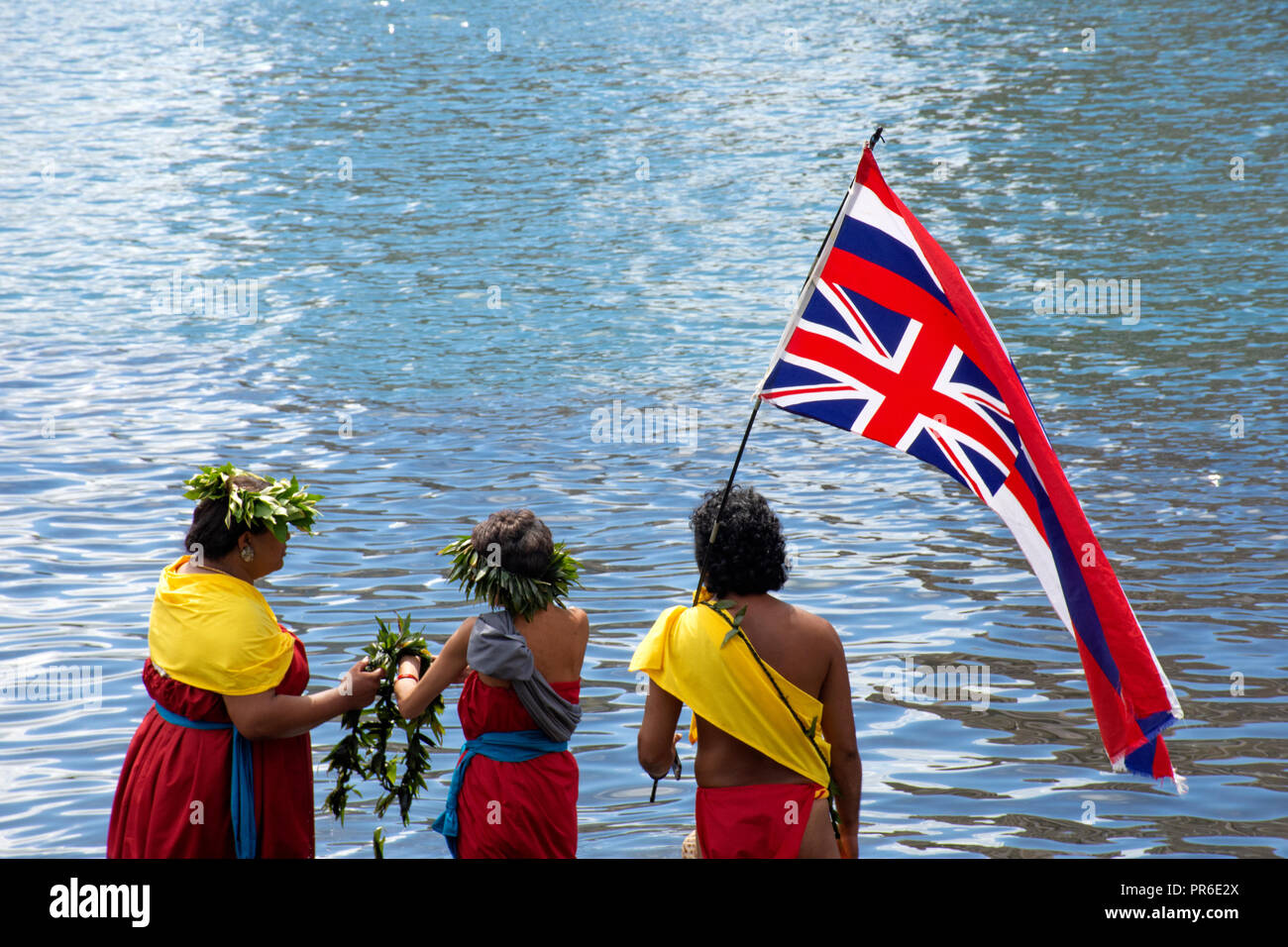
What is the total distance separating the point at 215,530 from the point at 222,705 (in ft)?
2.00

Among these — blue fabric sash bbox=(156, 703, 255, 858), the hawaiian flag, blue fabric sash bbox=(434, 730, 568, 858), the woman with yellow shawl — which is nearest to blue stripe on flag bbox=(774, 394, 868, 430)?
the hawaiian flag

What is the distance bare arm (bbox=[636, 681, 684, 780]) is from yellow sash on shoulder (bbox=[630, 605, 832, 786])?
4 cm

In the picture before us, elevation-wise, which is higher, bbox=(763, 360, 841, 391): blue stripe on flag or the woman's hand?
bbox=(763, 360, 841, 391): blue stripe on flag

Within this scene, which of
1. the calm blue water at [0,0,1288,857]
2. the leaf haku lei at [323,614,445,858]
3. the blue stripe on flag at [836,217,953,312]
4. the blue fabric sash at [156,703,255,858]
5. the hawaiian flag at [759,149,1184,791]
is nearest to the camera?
the blue fabric sash at [156,703,255,858]

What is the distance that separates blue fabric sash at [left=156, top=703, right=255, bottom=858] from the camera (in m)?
5.09

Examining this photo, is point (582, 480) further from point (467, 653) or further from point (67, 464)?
point (467, 653)

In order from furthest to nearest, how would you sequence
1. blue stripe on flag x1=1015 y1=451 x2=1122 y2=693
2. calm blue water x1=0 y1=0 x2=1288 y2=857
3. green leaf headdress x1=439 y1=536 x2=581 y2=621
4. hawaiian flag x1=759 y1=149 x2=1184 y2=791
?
1. calm blue water x1=0 y1=0 x2=1288 y2=857
2. hawaiian flag x1=759 y1=149 x2=1184 y2=791
3. green leaf headdress x1=439 y1=536 x2=581 y2=621
4. blue stripe on flag x1=1015 y1=451 x2=1122 y2=693

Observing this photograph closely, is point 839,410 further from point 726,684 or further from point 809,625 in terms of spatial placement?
point 726,684

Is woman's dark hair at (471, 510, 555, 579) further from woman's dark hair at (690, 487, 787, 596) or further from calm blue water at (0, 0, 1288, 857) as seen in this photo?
calm blue water at (0, 0, 1288, 857)

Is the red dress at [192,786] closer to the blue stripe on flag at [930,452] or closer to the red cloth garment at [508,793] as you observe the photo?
the red cloth garment at [508,793]

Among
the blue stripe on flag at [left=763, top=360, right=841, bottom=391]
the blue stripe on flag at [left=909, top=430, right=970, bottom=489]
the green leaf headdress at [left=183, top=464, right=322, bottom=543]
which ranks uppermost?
the blue stripe on flag at [left=763, top=360, right=841, bottom=391]

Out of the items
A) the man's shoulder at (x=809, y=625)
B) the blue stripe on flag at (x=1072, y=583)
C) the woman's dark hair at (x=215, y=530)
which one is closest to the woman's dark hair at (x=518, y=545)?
the woman's dark hair at (x=215, y=530)

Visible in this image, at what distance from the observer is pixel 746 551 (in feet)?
16.6

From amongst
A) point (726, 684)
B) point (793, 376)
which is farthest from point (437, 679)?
point (793, 376)
